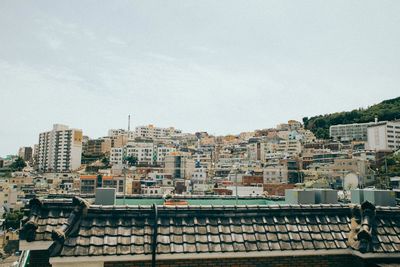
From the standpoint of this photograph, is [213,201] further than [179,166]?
No

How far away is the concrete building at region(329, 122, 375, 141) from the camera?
431ft

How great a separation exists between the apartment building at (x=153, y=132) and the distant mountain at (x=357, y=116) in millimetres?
68560

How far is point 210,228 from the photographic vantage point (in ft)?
23.9

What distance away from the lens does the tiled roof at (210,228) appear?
22.1ft

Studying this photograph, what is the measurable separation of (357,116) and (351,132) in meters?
18.6

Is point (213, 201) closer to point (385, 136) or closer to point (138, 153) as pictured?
point (385, 136)

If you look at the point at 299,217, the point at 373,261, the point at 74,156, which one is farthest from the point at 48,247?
the point at 74,156

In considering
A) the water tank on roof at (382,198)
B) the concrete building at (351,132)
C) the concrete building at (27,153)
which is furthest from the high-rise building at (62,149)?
the water tank on roof at (382,198)

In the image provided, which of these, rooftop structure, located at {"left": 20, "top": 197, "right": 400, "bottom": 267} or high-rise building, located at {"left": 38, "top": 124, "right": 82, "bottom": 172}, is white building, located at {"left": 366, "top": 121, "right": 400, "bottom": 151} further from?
rooftop structure, located at {"left": 20, "top": 197, "right": 400, "bottom": 267}

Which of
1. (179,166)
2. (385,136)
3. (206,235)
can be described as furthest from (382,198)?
(385,136)

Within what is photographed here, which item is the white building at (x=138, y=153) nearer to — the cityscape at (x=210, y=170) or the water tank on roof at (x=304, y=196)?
the cityscape at (x=210, y=170)

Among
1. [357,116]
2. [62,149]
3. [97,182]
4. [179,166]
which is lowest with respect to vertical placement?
[97,182]

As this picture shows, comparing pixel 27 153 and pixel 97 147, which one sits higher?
pixel 97 147

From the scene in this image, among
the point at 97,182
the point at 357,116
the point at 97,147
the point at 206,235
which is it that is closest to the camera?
the point at 206,235
